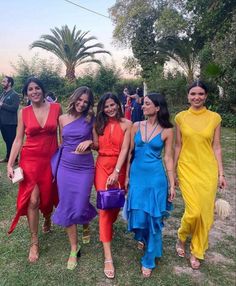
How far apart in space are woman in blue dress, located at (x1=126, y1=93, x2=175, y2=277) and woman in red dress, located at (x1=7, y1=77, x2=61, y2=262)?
834mm

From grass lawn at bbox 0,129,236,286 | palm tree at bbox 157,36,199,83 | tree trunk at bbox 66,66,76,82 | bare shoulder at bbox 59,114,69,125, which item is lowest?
grass lawn at bbox 0,129,236,286

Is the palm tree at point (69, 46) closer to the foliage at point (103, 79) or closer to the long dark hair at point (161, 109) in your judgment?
the foliage at point (103, 79)

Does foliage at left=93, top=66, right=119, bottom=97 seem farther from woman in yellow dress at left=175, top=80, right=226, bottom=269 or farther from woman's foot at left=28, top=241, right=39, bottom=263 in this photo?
woman's foot at left=28, top=241, right=39, bottom=263

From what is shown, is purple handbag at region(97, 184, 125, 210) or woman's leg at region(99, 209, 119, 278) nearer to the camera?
purple handbag at region(97, 184, 125, 210)

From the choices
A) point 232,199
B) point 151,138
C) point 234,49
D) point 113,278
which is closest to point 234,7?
point 234,49

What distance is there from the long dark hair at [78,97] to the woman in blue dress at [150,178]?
18.6 inches

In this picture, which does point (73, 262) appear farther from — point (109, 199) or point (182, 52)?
point (182, 52)

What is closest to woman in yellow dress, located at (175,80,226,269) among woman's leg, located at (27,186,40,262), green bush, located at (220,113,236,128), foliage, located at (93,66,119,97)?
woman's leg, located at (27,186,40,262)

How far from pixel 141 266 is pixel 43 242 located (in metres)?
1.17

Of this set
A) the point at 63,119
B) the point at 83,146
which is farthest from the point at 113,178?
the point at 63,119

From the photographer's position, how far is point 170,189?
3.27 m

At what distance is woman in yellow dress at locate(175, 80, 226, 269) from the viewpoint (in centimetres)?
330

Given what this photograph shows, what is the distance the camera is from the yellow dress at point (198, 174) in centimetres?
330

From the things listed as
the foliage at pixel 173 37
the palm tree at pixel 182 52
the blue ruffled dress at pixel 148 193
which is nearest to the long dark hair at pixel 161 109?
the blue ruffled dress at pixel 148 193
